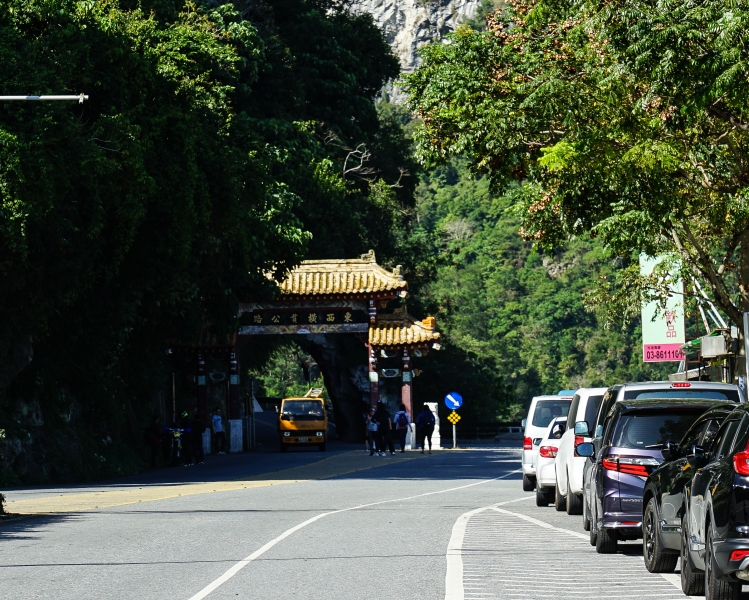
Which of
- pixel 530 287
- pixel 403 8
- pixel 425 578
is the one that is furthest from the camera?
pixel 403 8

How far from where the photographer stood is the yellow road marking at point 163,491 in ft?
77.2

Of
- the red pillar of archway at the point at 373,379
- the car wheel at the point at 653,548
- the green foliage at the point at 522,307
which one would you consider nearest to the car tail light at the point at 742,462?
the car wheel at the point at 653,548

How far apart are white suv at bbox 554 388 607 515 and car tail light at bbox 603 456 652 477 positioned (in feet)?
15.3

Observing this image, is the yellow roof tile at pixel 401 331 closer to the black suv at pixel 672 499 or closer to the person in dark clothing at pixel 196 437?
the person in dark clothing at pixel 196 437

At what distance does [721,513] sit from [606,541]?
16.9ft

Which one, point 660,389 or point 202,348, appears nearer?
point 660,389

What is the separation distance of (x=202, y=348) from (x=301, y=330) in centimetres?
420

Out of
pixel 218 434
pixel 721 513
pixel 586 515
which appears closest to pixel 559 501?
pixel 586 515

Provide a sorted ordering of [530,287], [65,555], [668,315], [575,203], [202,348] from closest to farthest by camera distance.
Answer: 1. [65,555]
2. [575,203]
3. [668,315]
4. [202,348]
5. [530,287]

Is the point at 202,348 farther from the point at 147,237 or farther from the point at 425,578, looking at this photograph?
the point at 425,578

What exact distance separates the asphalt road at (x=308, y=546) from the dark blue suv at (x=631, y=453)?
412 mm

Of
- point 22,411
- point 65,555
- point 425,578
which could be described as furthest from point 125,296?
point 425,578

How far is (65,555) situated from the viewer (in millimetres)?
15133

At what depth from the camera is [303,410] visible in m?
53.1
